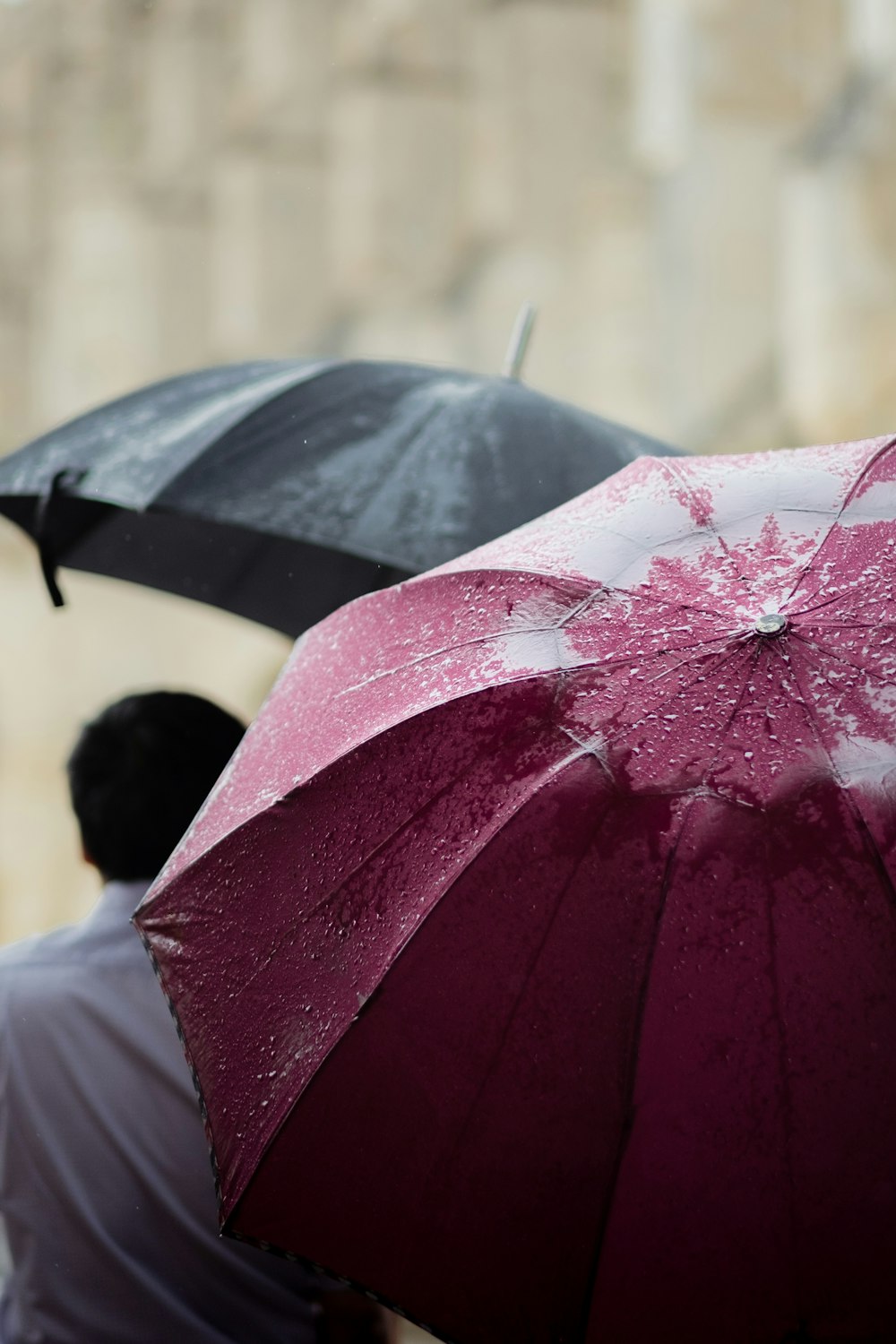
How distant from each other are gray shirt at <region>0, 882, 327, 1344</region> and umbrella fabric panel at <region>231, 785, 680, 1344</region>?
1.68ft

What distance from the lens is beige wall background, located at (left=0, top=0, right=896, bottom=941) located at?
683cm

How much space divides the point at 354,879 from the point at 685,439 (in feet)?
23.1

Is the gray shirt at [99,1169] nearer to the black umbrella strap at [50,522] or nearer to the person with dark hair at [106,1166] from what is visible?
the person with dark hair at [106,1166]

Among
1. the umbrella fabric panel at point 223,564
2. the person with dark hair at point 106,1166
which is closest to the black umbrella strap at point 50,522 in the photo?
the umbrella fabric panel at point 223,564

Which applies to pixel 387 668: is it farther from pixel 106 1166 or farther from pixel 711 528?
pixel 106 1166

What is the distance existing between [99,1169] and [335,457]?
944 mm

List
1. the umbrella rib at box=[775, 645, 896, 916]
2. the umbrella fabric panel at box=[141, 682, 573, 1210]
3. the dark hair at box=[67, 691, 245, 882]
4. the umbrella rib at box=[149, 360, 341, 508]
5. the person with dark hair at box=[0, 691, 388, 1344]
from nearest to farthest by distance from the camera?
the umbrella rib at box=[775, 645, 896, 916], the umbrella fabric panel at box=[141, 682, 573, 1210], the person with dark hair at box=[0, 691, 388, 1344], the dark hair at box=[67, 691, 245, 882], the umbrella rib at box=[149, 360, 341, 508]

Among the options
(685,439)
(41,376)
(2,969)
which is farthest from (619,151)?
(2,969)

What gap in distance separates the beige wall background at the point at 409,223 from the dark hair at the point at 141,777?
4.50 metres

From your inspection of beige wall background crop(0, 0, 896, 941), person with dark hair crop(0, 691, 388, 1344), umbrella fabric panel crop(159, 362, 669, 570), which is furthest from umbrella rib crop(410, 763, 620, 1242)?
beige wall background crop(0, 0, 896, 941)

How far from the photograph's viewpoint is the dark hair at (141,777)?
1920mm

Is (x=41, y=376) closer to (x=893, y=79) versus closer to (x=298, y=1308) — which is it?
(x=893, y=79)

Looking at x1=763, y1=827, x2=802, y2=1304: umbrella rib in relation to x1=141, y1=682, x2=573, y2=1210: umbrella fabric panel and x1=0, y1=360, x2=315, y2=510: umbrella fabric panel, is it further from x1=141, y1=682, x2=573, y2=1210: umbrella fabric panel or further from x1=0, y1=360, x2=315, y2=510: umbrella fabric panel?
x1=0, y1=360, x2=315, y2=510: umbrella fabric panel

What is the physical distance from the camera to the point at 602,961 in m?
1.27
